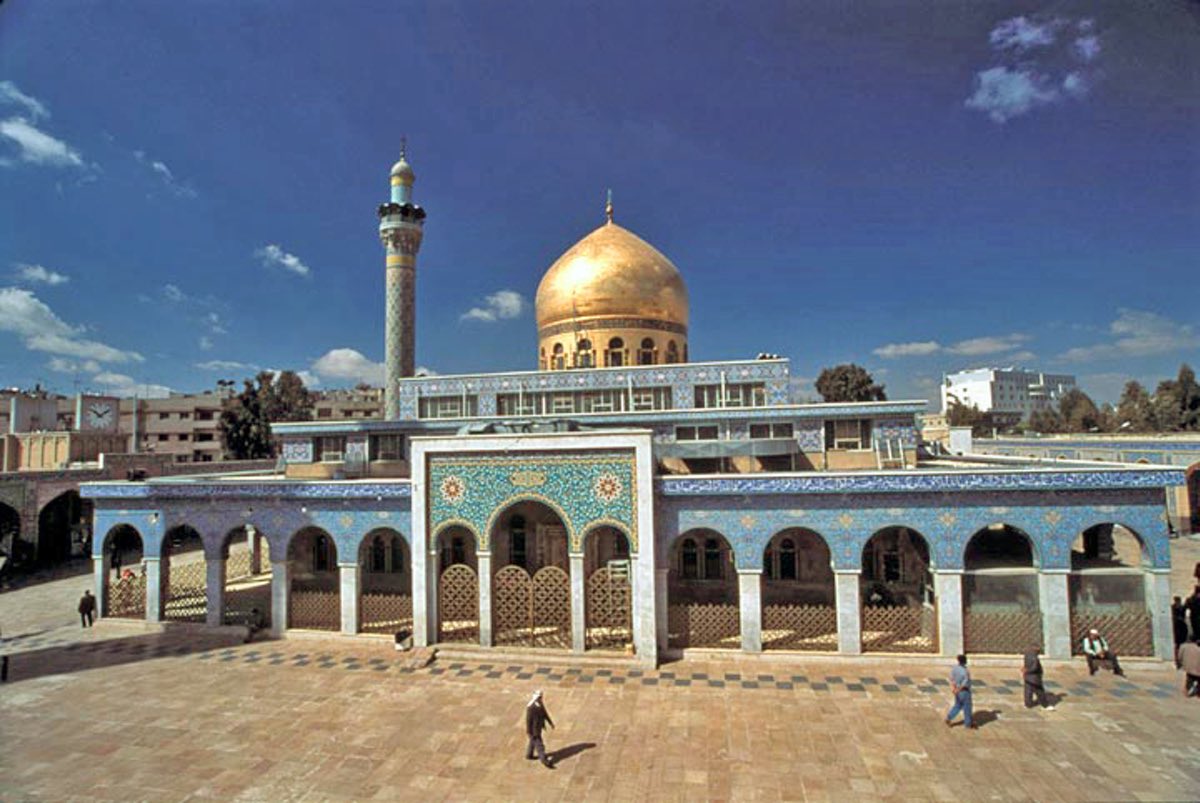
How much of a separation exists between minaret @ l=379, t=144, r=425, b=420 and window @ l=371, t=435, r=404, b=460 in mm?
4297

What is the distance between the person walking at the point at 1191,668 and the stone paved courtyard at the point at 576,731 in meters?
0.27

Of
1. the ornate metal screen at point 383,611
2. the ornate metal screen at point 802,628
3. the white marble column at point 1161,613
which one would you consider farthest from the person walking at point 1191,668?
the ornate metal screen at point 383,611

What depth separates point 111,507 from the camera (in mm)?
15539

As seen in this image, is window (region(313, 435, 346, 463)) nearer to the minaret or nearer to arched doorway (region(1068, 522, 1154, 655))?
the minaret

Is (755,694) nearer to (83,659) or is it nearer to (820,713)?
(820,713)

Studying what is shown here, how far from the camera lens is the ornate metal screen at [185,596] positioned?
15.6 metres

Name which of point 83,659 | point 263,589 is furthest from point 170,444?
point 83,659

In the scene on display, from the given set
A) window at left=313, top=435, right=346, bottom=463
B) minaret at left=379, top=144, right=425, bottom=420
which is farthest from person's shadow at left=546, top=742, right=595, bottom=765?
minaret at left=379, top=144, right=425, bottom=420

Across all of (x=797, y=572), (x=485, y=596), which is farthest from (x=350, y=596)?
(x=797, y=572)

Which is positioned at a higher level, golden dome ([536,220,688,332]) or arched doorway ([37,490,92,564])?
golden dome ([536,220,688,332])

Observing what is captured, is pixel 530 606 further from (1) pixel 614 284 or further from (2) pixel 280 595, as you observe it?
(1) pixel 614 284

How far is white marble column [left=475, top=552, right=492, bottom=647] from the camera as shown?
13.4 meters

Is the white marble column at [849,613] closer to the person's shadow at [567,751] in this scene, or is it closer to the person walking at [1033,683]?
the person walking at [1033,683]

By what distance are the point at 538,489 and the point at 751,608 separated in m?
5.05
